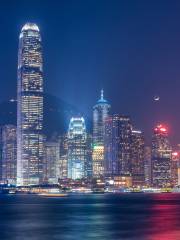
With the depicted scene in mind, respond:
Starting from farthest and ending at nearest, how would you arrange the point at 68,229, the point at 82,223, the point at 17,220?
the point at 17,220 → the point at 82,223 → the point at 68,229

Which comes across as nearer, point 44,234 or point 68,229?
point 44,234

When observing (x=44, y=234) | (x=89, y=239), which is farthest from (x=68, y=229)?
(x=89, y=239)

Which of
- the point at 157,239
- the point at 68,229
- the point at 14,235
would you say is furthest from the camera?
the point at 68,229

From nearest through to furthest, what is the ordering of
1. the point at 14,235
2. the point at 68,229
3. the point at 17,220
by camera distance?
1. the point at 14,235
2. the point at 68,229
3. the point at 17,220

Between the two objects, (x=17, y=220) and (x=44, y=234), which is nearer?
(x=44, y=234)

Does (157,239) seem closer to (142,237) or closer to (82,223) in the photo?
(142,237)

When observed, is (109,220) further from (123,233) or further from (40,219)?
(123,233)

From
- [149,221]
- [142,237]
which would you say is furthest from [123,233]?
[149,221]

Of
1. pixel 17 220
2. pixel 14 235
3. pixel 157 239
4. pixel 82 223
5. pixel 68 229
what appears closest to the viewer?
pixel 157 239
